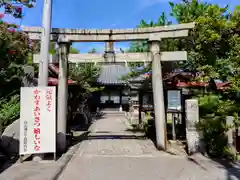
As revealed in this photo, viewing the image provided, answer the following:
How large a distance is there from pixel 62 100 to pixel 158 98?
326 cm

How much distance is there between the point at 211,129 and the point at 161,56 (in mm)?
2914

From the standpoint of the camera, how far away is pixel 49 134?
5.98m

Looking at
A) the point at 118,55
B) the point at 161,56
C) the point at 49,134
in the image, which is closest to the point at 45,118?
the point at 49,134

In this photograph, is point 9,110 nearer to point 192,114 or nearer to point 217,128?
point 192,114

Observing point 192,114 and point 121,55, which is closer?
point 192,114

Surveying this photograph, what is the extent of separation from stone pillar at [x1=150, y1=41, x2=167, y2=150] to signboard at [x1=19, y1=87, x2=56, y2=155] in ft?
11.1

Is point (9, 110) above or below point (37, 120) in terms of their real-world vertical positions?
above

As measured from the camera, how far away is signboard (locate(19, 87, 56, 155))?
5.81 metres

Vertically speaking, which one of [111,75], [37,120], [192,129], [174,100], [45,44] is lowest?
[192,129]

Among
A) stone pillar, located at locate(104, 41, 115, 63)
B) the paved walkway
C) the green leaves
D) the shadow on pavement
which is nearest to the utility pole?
stone pillar, located at locate(104, 41, 115, 63)

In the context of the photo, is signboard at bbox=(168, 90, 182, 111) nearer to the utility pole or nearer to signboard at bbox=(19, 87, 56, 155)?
signboard at bbox=(19, 87, 56, 155)

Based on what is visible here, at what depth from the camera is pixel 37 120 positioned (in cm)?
593

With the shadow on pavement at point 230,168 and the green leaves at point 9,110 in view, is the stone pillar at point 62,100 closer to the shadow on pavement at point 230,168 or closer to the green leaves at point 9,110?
the green leaves at point 9,110

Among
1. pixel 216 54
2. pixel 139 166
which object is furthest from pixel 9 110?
pixel 216 54
